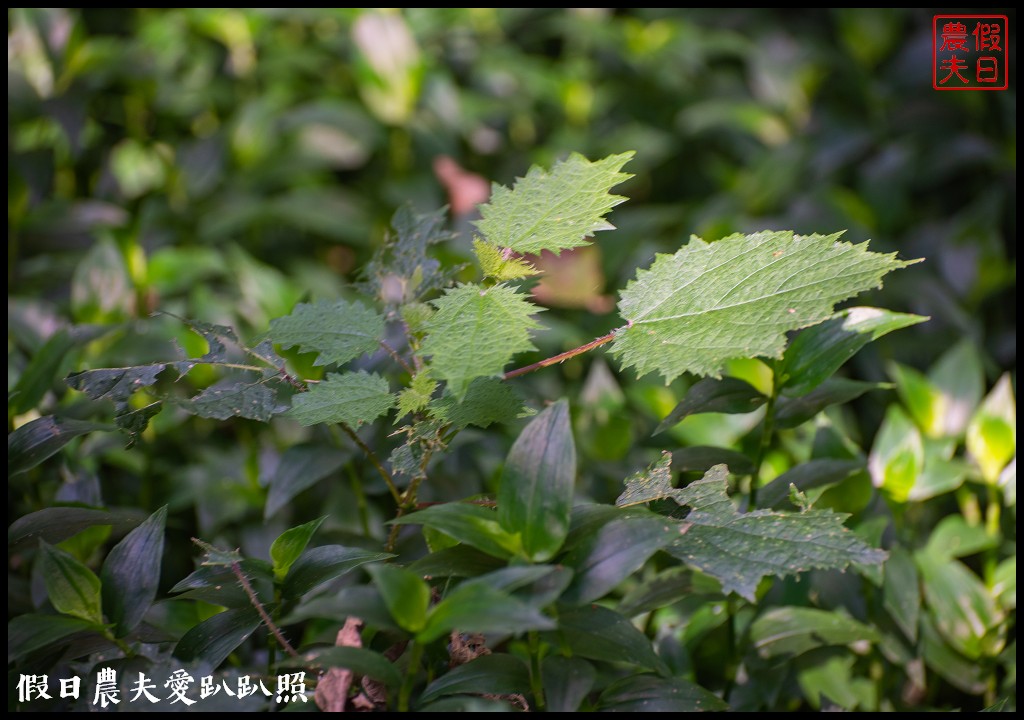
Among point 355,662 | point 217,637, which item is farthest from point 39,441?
point 355,662

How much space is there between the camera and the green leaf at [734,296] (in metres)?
0.55

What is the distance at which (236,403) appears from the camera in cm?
63

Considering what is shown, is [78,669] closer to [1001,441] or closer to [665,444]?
[665,444]

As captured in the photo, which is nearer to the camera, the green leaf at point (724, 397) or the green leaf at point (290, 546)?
the green leaf at point (290, 546)

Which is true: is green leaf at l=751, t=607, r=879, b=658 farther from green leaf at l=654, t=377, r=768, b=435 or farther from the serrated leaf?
the serrated leaf

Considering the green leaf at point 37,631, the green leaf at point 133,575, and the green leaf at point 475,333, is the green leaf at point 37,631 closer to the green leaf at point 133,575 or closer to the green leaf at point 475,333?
the green leaf at point 133,575

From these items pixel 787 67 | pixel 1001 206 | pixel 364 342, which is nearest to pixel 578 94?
pixel 787 67

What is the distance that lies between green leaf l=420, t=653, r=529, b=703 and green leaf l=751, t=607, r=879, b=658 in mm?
324

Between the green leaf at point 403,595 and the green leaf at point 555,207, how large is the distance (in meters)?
0.23

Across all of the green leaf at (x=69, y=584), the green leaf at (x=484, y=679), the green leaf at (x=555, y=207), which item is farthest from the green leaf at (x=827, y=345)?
the green leaf at (x=69, y=584)

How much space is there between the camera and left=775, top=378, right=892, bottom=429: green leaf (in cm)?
77

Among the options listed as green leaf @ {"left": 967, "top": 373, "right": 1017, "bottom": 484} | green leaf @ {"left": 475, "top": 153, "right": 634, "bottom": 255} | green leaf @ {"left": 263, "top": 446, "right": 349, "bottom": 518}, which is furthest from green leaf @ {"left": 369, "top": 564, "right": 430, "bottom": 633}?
green leaf @ {"left": 967, "top": 373, "right": 1017, "bottom": 484}

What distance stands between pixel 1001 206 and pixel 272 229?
1.43m

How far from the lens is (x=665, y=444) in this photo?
40.2 inches
